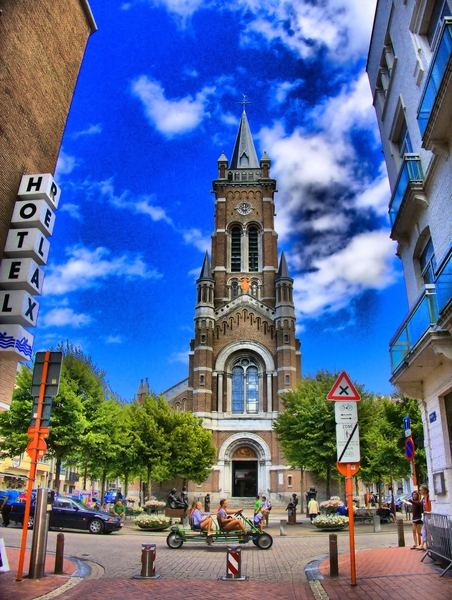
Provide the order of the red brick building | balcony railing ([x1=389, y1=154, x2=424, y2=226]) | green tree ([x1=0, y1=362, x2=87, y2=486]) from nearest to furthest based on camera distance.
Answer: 1. balcony railing ([x1=389, y1=154, x2=424, y2=226])
2. the red brick building
3. green tree ([x1=0, y1=362, x2=87, y2=486])

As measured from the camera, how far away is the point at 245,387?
47656 millimetres

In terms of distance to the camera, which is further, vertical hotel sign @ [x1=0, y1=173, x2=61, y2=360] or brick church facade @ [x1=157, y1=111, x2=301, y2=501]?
brick church facade @ [x1=157, y1=111, x2=301, y2=501]

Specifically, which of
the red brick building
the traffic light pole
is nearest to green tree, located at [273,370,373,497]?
the red brick building

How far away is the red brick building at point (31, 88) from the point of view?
40.0 feet

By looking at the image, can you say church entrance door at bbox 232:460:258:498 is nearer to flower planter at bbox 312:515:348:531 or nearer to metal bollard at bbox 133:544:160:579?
flower planter at bbox 312:515:348:531

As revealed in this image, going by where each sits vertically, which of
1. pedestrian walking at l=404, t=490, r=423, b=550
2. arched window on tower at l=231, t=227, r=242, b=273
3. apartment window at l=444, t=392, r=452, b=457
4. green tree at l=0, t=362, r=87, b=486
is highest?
arched window on tower at l=231, t=227, r=242, b=273

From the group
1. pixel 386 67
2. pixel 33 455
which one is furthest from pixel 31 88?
pixel 386 67

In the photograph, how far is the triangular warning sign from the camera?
990 centimetres

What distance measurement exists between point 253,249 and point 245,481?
79.0 ft

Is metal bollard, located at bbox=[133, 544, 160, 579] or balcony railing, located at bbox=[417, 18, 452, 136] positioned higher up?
balcony railing, located at bbox=[417, 18, 452, 136]

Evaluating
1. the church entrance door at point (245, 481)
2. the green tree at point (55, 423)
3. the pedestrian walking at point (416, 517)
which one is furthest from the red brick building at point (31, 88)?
the church entrance door at point (245, 481)

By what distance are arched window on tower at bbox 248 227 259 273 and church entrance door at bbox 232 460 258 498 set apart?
20.2 metres

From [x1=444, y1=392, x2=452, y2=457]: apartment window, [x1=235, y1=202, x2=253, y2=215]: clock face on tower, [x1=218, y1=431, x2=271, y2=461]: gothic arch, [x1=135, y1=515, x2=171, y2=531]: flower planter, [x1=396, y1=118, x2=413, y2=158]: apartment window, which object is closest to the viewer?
[x1=444, y1=392, x2=452, y2=457]: apartment window

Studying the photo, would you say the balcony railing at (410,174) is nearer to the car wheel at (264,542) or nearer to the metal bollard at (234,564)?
the metal bollard at (234,564)
